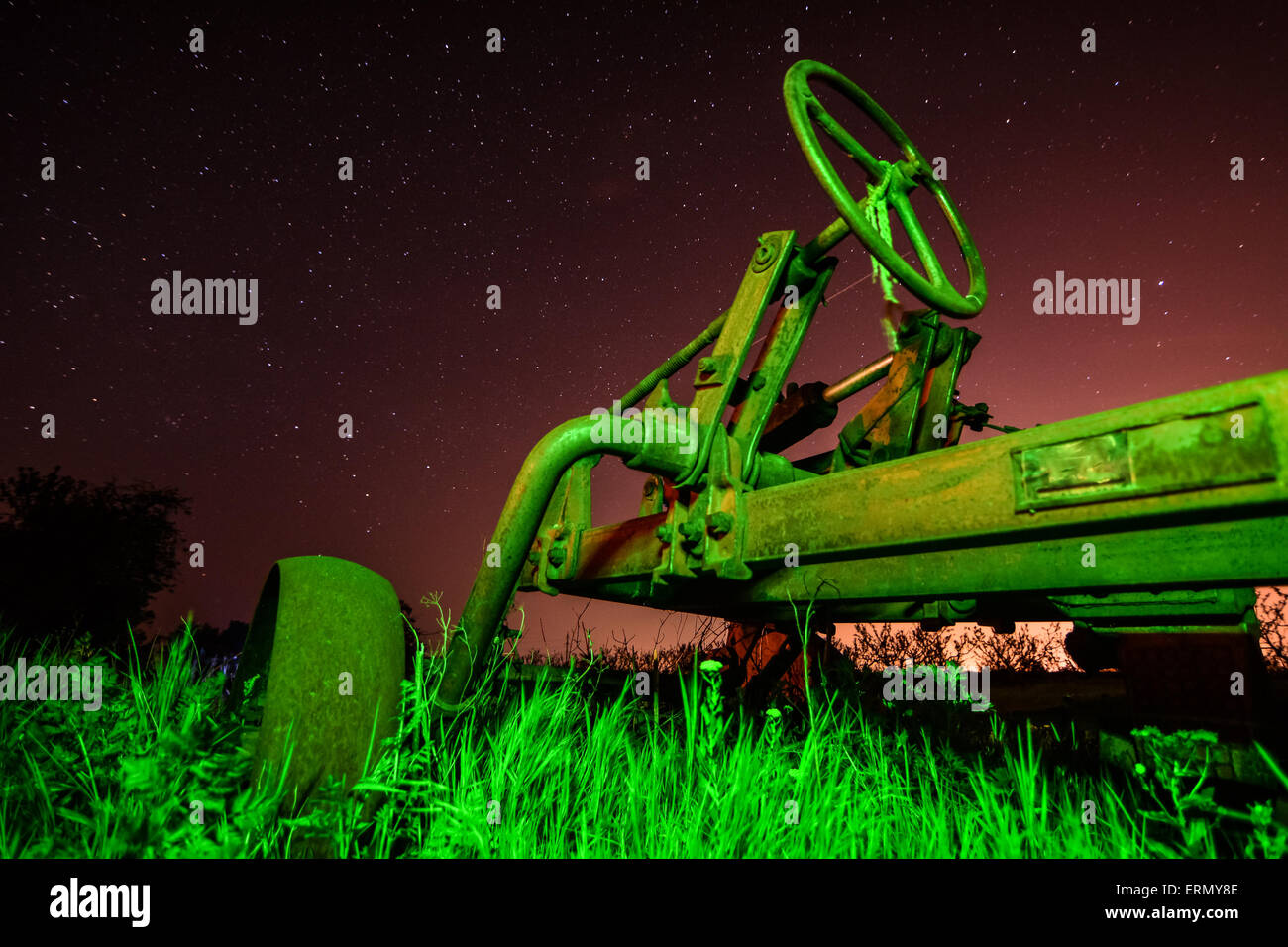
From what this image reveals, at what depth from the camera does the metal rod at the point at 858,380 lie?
9.02ft

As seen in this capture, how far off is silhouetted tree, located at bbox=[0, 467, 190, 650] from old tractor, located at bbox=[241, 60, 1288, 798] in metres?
7.75

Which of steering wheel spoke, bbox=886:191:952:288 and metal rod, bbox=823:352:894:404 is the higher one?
steering wheel spoke, bbox=886:191:952:288

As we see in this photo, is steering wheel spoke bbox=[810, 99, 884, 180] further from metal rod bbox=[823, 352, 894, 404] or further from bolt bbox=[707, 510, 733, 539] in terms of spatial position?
bolt bbox=[707, 510, 733, 539]

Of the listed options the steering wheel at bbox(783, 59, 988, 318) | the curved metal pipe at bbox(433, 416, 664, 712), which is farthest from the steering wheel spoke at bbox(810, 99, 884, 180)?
the curved metal pipe at bbox(433, 416, 664, 712)

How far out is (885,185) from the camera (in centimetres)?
223

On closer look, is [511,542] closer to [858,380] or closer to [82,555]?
[858,380]

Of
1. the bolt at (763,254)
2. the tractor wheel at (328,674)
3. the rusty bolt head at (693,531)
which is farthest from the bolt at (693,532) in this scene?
the bolt at (763,254)

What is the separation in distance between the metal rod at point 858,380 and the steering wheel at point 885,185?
1.57ft

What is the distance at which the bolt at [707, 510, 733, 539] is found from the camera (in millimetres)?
2031

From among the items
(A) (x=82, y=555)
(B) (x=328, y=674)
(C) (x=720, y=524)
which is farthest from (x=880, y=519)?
(A) (x=82, y=555)

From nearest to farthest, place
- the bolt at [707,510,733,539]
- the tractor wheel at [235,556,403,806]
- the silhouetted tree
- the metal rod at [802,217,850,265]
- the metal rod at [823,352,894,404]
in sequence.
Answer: the tractor wheel at [235,556,403,806]
the bolt at [707,510,733,539]
the metal rod at [802,217,850,265]
the metal rod at [823,352,894,404]
the silhouetted tree

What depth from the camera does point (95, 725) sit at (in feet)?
6.27
